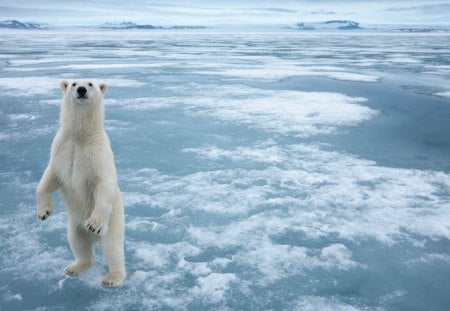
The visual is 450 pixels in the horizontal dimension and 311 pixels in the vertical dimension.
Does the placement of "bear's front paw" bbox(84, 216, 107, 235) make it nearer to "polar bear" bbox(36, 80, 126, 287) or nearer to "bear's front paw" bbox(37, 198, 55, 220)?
"polar bear" bbox(36, 80, 126, 287)

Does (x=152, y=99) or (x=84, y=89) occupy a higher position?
(x=84, y=89)

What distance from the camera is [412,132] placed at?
22.8 ft

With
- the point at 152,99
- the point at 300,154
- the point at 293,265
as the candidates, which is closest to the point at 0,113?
the point at 152,99

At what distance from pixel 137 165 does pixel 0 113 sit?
4.16 m

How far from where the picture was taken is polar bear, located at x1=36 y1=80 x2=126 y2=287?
2.51m

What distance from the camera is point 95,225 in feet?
7.90

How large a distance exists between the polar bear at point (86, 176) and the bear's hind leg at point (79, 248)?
1cm

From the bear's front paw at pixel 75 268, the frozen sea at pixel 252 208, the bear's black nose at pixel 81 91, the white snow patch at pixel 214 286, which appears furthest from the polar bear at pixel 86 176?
the white snow patch at pixel 214 286

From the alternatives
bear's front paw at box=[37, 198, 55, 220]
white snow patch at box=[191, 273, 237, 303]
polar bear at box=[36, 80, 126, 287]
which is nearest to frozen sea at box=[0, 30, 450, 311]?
white snow patch at box=[191, 273, 237, 303]

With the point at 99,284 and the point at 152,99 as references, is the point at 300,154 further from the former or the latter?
the point at 152,99

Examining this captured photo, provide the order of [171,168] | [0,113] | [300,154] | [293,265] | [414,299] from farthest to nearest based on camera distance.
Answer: [0,113] → [300,154] → [171,168] → [293,265] → [414,299]

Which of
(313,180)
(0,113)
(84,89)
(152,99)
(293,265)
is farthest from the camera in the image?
(152,99)

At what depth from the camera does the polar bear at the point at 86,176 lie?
2.51m

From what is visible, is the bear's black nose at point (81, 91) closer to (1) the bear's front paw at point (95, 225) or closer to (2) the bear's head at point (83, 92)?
(2) the bear's head at point (83, 92)
